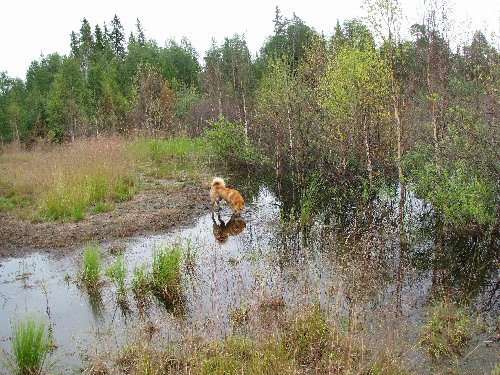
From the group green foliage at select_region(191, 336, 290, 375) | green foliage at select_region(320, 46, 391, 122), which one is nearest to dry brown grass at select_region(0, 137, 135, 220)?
green foliage at select_region(320, 46, 391, 122)

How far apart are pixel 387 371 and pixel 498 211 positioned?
17.1 feet

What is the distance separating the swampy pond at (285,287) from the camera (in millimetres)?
5547

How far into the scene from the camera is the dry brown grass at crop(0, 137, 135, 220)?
11.9m

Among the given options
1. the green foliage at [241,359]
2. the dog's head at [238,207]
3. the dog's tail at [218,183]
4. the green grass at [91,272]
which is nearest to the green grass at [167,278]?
the green grass at [91,272]

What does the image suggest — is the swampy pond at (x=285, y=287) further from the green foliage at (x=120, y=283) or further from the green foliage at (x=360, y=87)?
the green foliage at (x=360, y=87)

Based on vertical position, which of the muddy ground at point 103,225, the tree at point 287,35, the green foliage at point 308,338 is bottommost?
the green foliage at point 308,338

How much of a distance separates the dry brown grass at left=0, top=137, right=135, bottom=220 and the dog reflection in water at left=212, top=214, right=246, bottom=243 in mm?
3438

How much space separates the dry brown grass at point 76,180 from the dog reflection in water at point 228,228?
3.44m

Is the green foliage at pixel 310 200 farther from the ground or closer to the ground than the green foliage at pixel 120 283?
farther from the ground

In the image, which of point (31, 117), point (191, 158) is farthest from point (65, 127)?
point (191, 158)

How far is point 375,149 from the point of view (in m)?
11.8

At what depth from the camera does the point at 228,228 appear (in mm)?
11172

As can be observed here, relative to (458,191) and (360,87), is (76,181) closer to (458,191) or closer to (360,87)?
(360,87)

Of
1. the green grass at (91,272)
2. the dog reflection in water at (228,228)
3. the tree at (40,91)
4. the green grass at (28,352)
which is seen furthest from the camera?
the tree at (40,91)
